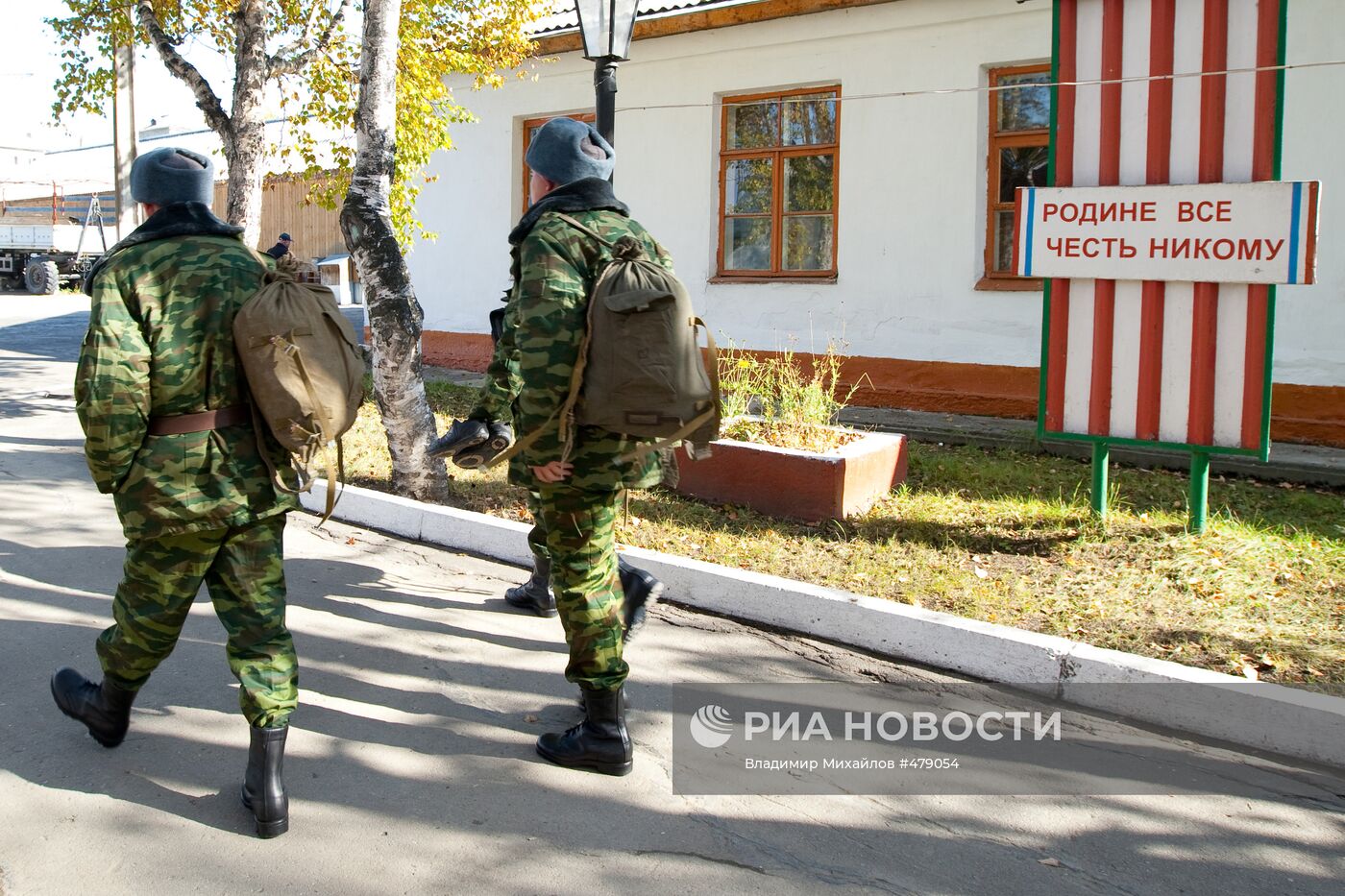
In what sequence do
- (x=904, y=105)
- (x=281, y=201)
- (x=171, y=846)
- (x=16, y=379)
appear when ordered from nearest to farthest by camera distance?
(x=171, y=846) → (x=904, y=105) → (x=16, y=379) → (x=281, y=201)

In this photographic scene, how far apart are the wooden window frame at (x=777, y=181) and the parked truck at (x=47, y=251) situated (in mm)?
21188

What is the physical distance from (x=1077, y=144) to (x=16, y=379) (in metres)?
11.1

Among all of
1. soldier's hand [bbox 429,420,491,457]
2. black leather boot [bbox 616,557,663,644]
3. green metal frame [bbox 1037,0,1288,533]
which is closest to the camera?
soldier's hand [bbox 429,420,491,457]

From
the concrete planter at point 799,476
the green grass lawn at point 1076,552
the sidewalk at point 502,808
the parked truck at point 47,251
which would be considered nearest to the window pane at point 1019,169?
the green grass lawn at point 1076,552

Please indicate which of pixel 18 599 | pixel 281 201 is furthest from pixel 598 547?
pixel 281 201

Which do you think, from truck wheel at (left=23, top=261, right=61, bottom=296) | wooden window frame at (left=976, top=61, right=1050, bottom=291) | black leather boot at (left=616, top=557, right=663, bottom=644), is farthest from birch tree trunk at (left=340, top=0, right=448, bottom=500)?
truck wheel at (left=23, top=261, right=61, bottom=296)

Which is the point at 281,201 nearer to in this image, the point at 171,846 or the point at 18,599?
the point at 18,599

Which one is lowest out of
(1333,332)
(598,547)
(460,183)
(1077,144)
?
(598,547)

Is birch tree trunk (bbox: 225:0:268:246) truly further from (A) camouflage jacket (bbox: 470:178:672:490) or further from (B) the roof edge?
(A) camouflage jacket (bbox: 470:178:672:490)

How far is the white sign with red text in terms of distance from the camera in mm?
5324

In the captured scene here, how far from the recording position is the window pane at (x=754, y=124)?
10.9m

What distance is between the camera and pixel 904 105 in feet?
32.4

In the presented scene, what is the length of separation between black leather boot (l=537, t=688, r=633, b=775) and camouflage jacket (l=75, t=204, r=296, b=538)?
1.12 metres

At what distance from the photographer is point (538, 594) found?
16.4 feet
